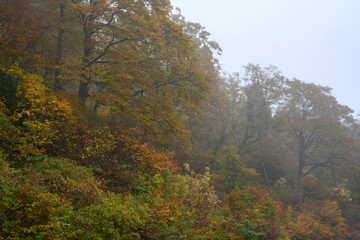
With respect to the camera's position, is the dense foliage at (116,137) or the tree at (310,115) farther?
the tree at (310,115)

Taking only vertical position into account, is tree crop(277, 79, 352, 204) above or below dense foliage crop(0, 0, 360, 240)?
above

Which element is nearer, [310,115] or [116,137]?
[116,137]

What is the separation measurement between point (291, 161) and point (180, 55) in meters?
22.1

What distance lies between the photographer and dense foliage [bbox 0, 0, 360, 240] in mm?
5168

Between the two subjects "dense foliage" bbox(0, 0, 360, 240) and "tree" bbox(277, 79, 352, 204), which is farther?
"tree" bbox(277, 79, 352, 204)

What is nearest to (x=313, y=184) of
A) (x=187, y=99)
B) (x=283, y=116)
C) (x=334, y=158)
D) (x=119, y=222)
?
(x=334, y=158)

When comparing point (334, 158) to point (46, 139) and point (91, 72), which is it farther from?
point (46, 139)

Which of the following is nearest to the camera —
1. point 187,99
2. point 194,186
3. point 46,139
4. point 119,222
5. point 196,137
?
point 119,222

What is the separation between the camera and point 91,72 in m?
10.2

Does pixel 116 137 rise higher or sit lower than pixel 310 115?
lower

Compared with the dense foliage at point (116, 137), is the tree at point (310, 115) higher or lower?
higher

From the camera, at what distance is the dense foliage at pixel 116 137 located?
517 centimetres

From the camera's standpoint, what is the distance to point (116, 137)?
949cm

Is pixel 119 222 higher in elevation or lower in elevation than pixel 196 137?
lower
